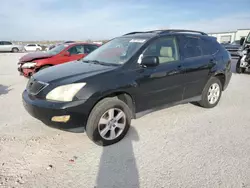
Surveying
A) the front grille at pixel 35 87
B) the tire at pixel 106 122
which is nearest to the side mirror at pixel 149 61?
the tire at pixel 106 122

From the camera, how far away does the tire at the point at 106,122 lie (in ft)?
9.49

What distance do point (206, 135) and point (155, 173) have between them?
1410 mm

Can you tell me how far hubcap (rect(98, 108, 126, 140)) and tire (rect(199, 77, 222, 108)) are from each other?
2188 millimetres

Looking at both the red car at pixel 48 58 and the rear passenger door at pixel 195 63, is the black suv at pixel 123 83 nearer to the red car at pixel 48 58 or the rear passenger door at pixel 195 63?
the rear passenger door at pixel 195 63

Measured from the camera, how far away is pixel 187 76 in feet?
12.9

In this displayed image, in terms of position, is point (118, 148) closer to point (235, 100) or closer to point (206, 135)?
point (206, 135)

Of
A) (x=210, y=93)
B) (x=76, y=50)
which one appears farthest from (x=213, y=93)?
(x=76, y=50)

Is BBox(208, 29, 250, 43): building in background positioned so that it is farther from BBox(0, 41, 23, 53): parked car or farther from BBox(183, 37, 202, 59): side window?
BBox(183, 37, 202, 59): side window

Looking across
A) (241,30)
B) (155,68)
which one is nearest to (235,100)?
(155,68)

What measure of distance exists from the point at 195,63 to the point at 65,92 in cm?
263

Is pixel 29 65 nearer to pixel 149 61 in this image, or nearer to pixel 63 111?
pixel 63 111

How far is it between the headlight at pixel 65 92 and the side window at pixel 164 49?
140 centimetres

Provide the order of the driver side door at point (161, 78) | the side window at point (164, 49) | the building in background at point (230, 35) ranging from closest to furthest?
1. the driver side door at point (161, 78)
2. the side window at point (164, 49)
3. the building in background at point (230, 35)

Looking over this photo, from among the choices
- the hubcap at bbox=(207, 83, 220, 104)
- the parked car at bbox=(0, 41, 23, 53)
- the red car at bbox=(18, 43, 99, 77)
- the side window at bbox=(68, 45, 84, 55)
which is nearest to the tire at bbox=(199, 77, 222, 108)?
the hubcap at bbox=(207, 83, 220, 104)
